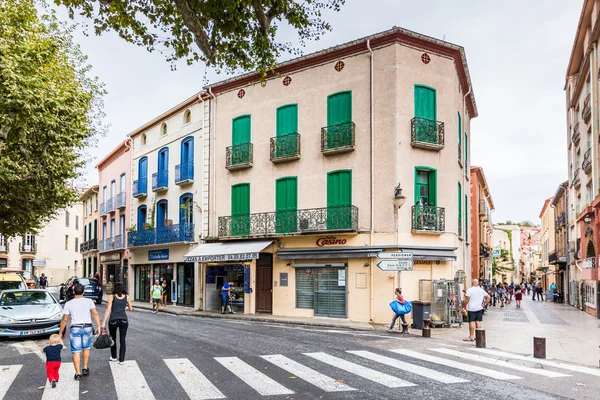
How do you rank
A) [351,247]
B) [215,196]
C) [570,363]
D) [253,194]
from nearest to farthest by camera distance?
[570,363] → [351,247] → [253,194] → [215,196]

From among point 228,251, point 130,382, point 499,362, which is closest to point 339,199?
point 228,251

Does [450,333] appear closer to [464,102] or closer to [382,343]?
[382,343]

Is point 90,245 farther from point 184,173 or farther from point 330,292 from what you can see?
point 330,292

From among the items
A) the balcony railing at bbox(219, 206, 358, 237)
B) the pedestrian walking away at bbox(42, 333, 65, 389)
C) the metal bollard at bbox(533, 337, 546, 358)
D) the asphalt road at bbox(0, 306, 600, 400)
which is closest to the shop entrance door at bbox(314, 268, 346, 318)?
the balcony railing at bbox(219, 206, 358, 237)

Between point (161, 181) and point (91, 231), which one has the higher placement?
point (161, 181)

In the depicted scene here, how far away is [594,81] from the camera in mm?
23766

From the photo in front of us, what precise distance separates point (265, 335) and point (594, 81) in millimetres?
19229

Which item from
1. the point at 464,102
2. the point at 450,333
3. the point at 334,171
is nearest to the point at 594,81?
the point at 464,102

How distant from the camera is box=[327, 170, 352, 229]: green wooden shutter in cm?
1986

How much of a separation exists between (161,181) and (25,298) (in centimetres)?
1454

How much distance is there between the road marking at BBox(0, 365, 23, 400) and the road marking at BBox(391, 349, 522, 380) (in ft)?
24.7

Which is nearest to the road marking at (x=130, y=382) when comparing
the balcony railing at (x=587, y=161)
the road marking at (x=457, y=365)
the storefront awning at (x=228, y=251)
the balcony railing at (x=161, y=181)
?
the road marking at (x=457, y=365)

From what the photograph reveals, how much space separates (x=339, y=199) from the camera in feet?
67.6

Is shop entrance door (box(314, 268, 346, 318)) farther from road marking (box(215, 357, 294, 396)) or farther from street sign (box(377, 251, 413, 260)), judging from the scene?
road marking (box(215, 357, 294, 396))
